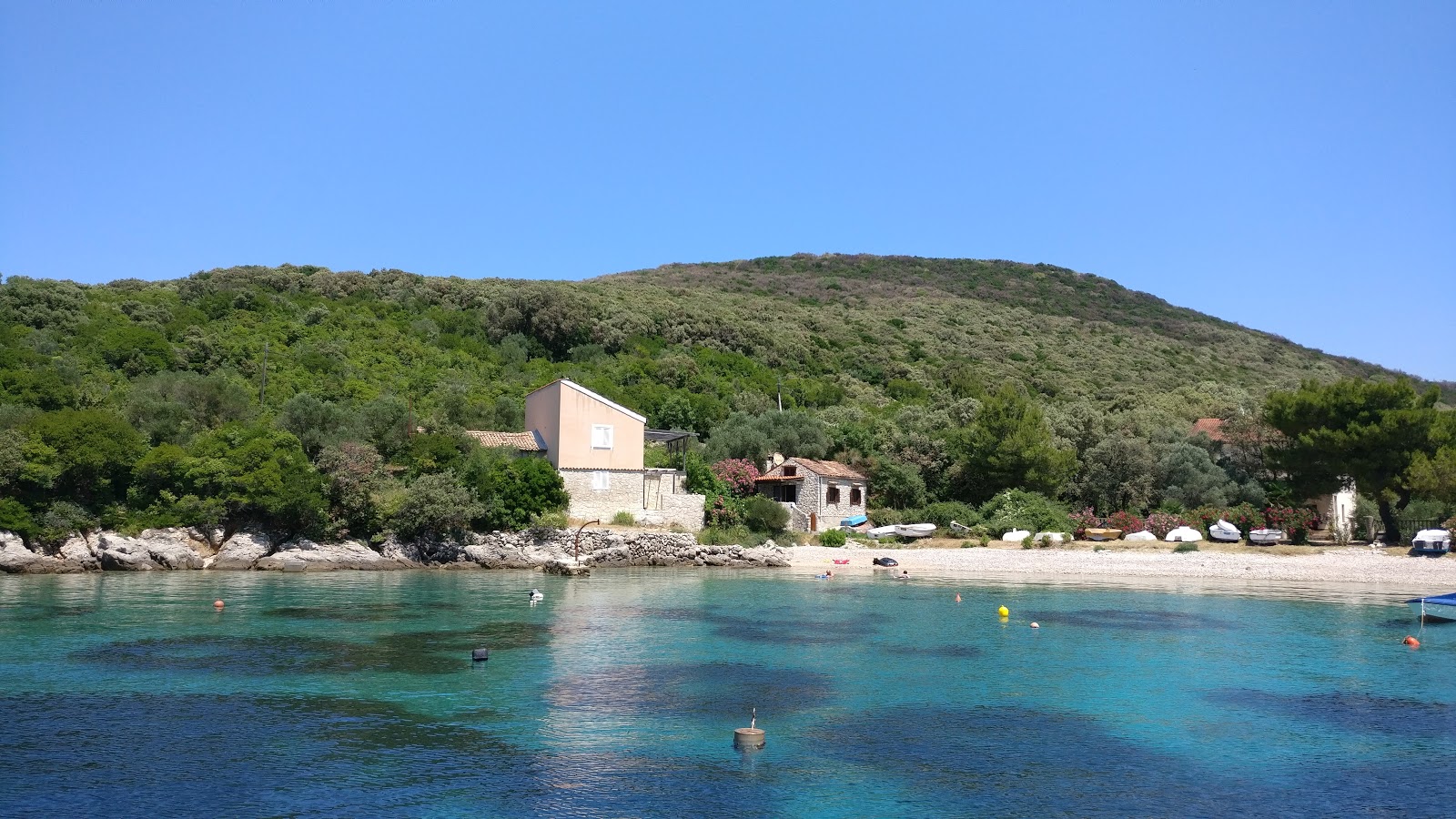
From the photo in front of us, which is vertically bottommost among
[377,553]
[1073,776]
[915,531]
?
[1073,776]

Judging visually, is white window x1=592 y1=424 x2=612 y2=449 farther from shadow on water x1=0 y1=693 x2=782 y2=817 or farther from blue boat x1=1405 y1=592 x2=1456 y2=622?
blue boat x1=1405 y1=592 x2=1456 y2=622

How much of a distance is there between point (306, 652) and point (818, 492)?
3054 cm

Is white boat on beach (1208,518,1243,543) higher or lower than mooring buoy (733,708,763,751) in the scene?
higher

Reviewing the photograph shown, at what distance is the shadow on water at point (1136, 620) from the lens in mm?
25031

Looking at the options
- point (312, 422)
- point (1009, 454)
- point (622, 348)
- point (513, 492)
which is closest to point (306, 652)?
point (513, 492)

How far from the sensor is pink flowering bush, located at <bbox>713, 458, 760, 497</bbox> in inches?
1921

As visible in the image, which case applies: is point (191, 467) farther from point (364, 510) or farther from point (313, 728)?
point (313, 728)

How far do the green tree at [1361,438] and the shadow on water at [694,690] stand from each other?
31990mm

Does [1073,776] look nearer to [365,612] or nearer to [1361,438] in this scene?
[365,612]

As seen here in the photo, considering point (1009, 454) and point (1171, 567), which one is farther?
point (1009, 454)

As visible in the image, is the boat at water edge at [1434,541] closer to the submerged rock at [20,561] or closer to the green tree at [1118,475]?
the green tree at [1118,475]

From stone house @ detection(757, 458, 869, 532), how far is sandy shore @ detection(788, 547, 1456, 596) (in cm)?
369

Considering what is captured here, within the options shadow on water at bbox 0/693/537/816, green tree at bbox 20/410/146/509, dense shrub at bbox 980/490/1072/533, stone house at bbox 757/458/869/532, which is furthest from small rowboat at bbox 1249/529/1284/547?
green tree at bbox 20/410/146/509

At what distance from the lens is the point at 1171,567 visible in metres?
38.4
